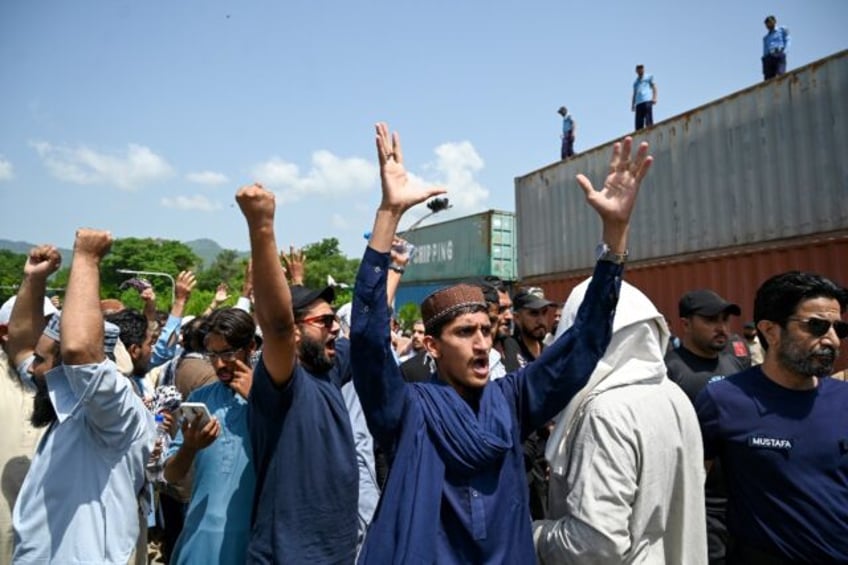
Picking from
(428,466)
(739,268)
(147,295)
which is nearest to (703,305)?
(428,466)

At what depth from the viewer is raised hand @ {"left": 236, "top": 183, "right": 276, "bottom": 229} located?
186 centimetres

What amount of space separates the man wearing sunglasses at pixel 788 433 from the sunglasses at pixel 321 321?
153 centimetres

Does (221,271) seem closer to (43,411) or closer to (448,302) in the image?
(43,411)

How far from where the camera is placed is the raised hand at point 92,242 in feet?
6.84

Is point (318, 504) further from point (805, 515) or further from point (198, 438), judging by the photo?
point (805, 515)

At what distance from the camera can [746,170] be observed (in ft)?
31.7

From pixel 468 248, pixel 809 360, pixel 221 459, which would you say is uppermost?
pixel 468 248

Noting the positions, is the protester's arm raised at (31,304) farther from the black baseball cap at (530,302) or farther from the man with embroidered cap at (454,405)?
the black baseball cap at (530,302)

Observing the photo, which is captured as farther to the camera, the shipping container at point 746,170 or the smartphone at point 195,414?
the shipping container at point 746,170

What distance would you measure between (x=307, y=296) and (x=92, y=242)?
87cm

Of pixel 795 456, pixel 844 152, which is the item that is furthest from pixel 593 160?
pixel 795 456

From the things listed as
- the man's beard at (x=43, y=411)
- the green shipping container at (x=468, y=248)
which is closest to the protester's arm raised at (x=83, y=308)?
the man's beard at (x=43, y=411)

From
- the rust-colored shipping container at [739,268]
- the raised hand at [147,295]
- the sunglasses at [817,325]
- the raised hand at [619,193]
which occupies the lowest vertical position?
the sunglasses at [817,325]

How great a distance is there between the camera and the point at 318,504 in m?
2.07
